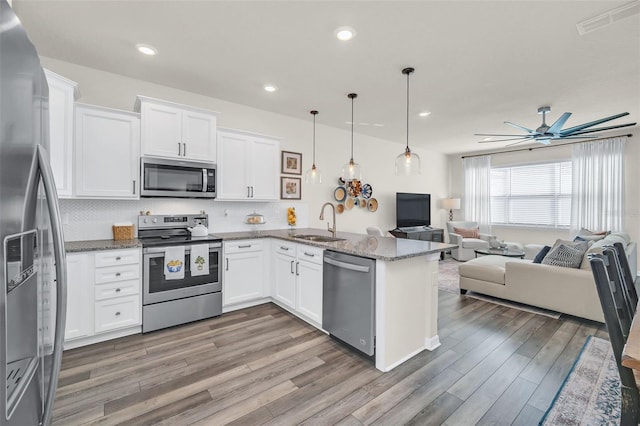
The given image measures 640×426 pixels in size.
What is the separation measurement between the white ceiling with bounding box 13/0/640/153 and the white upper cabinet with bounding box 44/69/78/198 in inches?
19.1

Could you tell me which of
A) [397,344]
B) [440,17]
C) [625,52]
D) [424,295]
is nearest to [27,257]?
[397,344]

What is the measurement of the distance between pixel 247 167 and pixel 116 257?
1.79 m

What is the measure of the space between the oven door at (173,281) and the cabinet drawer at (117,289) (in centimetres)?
9

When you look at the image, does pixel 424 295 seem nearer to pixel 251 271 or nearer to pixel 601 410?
pixel 601 410

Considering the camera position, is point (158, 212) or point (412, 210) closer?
point (158, 212)

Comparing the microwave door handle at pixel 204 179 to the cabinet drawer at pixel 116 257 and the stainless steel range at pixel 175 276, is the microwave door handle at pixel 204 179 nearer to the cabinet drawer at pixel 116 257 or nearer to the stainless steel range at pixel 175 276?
the stainless steel range at pixel 175 276

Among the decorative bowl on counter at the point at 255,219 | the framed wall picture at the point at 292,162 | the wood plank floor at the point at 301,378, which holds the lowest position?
the wood plank floor at the point at 301,378

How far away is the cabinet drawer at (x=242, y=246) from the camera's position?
3.39m

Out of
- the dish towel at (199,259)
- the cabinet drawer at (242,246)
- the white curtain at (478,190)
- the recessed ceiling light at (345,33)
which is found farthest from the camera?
the white curtain at (478,190)

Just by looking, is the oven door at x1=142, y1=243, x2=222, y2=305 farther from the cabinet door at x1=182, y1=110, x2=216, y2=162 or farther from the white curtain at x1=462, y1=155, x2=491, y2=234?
the white curtain at x1=462, y1=155, x2=491, y2=234

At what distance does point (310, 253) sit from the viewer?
9.82 feet

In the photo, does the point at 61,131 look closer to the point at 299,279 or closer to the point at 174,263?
the point at 174,263

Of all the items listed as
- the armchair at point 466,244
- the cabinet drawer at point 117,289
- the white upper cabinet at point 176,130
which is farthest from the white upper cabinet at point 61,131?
the armchair at point 466,244

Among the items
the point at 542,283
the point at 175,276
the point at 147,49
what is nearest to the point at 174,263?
the point at 175,276
